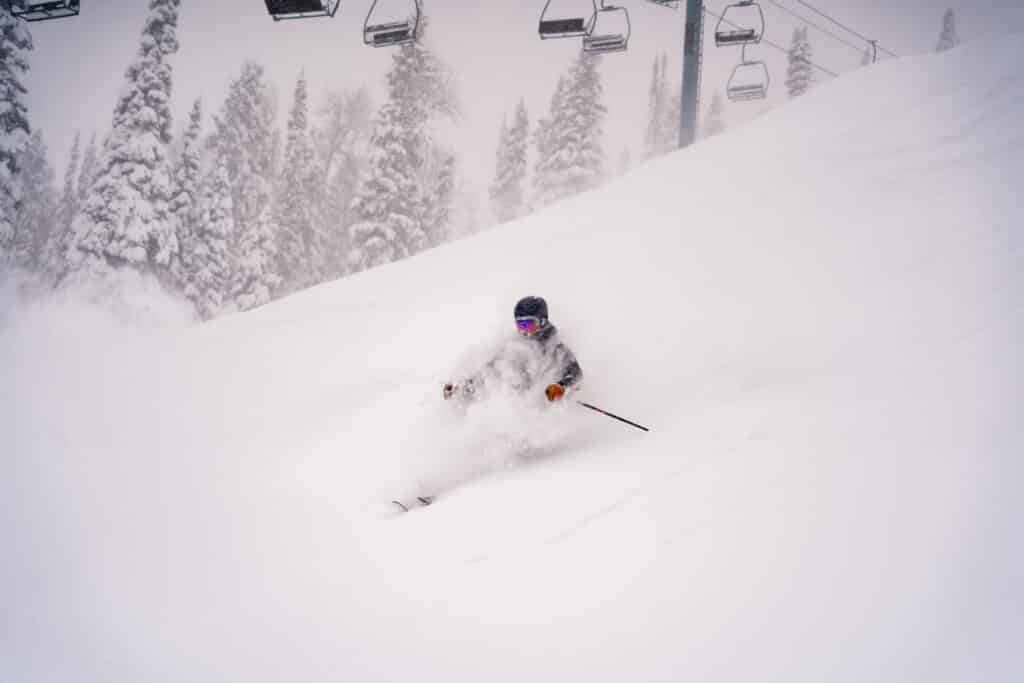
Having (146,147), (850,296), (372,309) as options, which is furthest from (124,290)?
(850,296)

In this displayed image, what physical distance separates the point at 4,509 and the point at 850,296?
25.8ft

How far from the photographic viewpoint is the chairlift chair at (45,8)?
862 cm

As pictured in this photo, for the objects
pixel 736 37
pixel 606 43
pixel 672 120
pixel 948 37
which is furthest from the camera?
pixel 672 120

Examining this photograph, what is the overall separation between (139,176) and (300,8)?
11.3 metres

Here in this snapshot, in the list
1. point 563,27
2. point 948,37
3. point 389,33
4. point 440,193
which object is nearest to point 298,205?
point 440,193

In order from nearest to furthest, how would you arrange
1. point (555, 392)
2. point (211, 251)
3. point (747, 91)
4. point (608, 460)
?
1. point (608, 460)
2. point (555, 392)
3. point (747, 91)
4. point (211, 251)

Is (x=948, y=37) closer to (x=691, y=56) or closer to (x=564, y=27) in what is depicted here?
(x=691, y=56)

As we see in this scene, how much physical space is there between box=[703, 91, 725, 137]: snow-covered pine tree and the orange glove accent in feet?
121

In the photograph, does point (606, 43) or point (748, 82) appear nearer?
point (606, 43)

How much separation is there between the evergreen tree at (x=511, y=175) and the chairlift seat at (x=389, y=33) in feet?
58.6

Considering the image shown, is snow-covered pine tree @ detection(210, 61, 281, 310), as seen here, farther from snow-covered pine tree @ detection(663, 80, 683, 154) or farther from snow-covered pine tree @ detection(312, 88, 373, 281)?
snow-covered pine tree @ detection(663, 80, 683, 154)

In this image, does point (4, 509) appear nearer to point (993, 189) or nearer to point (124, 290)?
point (993, 189)

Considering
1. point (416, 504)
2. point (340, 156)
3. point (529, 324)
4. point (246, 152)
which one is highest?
point (340, 156)

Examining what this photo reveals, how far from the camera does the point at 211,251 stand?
18.0 metres
